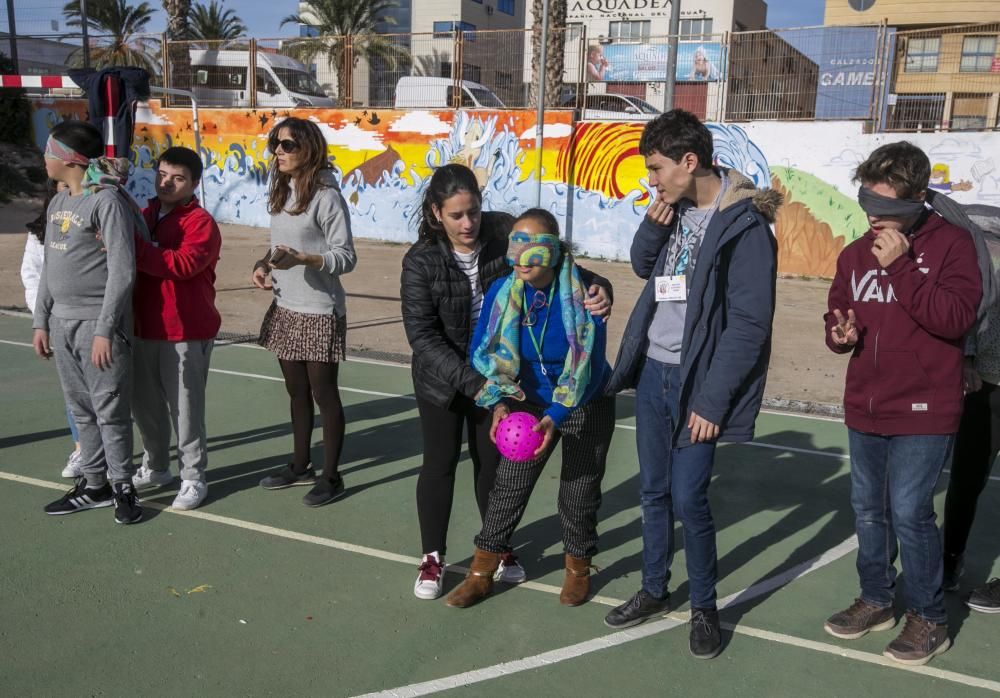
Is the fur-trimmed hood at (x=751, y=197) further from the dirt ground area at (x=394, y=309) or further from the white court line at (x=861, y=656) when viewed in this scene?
the dirt ground area at (x=394, y=309)

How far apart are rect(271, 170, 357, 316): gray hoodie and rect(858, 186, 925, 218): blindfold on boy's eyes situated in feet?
8.33

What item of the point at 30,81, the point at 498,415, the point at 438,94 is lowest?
the point at 498,415

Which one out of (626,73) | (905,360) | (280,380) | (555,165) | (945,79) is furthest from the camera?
(626,73)

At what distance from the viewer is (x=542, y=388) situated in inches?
142

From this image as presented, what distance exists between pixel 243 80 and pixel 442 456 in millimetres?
19578

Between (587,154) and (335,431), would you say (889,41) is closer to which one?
(587,154)

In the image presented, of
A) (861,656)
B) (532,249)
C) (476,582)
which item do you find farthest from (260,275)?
(861,656)

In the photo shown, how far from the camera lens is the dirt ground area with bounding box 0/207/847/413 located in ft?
27.8

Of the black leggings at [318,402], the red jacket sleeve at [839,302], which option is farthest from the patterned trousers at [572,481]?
the black leggings at [318,402]

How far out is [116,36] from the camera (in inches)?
949

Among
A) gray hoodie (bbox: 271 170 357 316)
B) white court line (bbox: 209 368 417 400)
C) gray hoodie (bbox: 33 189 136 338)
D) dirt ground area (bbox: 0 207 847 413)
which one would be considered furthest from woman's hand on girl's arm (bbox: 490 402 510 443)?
dirt ground area (bbox: 0 207 847 413)

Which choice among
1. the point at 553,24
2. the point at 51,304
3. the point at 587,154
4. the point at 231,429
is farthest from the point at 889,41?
the point at 51,304

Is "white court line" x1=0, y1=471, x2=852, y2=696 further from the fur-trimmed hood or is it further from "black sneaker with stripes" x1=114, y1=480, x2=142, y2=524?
the fur-trimmed hood

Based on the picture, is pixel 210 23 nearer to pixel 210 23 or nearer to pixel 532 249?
pixel 210 23
